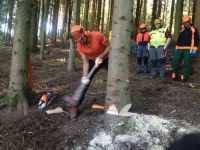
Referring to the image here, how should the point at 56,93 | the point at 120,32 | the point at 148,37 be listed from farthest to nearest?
the point at 148,37 < the point at 56,93 < the point at 120,32

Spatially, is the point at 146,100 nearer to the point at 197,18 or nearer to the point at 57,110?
the point at 57,110

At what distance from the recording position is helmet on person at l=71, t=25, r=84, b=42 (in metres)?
6.52

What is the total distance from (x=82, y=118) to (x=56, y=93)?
194 centimetres

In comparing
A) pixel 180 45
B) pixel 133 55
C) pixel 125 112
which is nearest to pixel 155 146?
pixel 125 112

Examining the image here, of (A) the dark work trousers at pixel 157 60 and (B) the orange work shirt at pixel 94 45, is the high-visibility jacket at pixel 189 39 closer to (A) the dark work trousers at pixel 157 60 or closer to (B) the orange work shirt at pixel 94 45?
(A) the dark work trousers at pixel 157 60

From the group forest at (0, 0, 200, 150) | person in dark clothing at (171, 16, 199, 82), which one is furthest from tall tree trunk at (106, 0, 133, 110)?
person in dark clothing at (171, 16, 199, 82)

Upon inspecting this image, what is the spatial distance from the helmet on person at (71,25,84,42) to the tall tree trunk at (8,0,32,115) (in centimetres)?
147

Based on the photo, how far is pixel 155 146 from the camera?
5691 mm

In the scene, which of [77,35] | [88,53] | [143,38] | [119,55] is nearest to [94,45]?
[88,53]

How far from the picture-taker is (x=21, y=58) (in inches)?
303

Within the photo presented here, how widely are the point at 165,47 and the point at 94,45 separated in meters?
3.97

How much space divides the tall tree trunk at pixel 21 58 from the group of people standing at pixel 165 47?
3904mm

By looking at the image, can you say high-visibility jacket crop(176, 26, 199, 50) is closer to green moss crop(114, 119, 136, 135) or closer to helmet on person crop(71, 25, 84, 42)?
helmet on person crop(71, 25, 84, 42)

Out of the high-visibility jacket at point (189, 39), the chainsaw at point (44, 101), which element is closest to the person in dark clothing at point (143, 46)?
the high-visibility jacket at point (189, 39)
